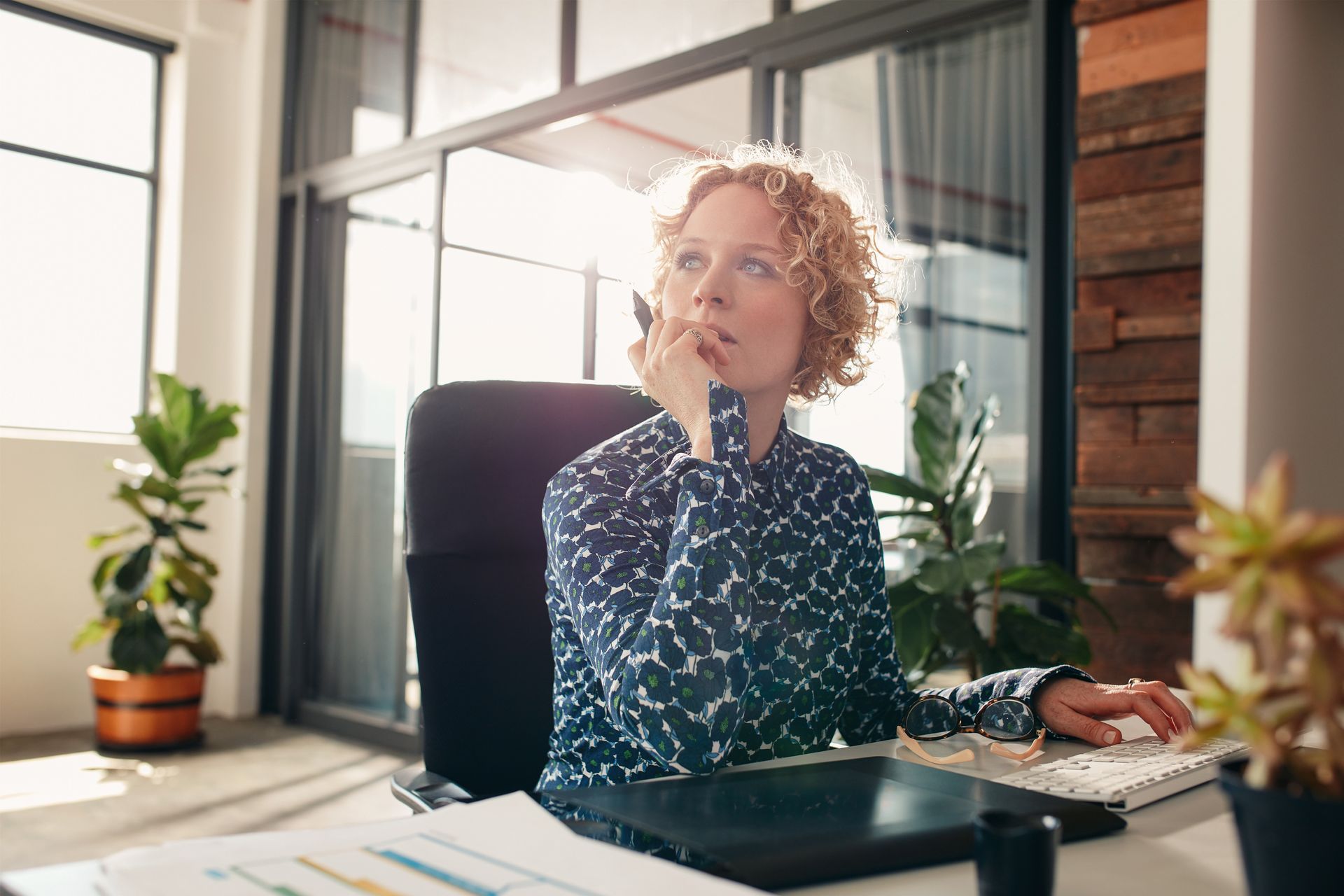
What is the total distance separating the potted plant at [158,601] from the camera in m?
3.88

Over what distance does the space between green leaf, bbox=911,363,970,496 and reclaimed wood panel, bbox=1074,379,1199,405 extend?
0.96 ft

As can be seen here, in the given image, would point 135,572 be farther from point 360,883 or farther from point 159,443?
point 360,883

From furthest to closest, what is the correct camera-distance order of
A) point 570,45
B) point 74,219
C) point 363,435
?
point 74,219, point 363,435, point 570,45

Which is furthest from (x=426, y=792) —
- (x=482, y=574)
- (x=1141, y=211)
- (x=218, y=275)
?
(x=218, y=275)

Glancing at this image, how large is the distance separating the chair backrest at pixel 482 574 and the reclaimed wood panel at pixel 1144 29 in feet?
5.31

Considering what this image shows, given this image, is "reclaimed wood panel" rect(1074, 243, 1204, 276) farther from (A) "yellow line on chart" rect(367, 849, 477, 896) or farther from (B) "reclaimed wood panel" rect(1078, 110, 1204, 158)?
(A) "yellow line on chart" rect(367, 849, 477, 896)

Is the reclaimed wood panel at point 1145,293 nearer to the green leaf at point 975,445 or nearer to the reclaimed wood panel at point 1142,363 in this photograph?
the reclaimed wood panel at point 1142,363

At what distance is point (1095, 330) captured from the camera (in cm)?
228

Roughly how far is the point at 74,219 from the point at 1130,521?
14.2ft

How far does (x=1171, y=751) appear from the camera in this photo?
37.7 inches

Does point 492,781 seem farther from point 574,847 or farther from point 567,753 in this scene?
point 574,847

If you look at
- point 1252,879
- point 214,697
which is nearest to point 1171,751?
point 1252,879

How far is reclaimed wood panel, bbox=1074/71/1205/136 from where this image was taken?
7.14 ft

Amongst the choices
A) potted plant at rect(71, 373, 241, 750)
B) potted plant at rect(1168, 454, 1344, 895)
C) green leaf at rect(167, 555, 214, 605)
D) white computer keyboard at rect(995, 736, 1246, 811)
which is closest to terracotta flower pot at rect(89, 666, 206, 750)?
potted plant at rect(71, 373, 241, 750)
